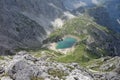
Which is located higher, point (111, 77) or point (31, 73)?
point (111, 77)

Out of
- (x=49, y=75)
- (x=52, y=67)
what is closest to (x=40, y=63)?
(x=52, y=67)

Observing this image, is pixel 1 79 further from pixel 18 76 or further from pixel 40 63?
pixel 40 63

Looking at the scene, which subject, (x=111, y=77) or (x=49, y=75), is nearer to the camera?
(x=49, y=75)

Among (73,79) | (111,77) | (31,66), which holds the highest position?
(111,77)

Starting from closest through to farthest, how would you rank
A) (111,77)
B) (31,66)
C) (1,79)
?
(1,79), (31,66), (111,77)

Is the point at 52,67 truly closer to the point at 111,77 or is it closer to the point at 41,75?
the point at 41,75

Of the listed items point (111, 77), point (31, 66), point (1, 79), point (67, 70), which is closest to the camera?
point (1, 79)

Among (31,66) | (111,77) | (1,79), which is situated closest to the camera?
(1,79)

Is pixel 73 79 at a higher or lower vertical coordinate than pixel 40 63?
lower

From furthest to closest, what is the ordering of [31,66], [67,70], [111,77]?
[111,77]
[67,70]
[31,66]

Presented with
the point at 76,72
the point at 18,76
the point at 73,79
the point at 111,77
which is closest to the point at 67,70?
the point at 76,72
